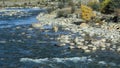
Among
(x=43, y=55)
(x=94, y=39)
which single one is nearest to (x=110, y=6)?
(x=94, y=39)

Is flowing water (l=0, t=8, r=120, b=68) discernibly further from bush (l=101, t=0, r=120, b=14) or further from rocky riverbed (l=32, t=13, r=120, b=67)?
bush (l=101, t=0, r=120, b=14)

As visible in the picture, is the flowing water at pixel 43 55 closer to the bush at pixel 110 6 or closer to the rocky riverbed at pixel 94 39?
the rocky riverbed at pixel 94 39

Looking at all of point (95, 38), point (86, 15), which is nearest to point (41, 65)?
point (95, 38)

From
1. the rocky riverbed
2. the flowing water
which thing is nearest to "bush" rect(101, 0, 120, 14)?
the rocky riverbed

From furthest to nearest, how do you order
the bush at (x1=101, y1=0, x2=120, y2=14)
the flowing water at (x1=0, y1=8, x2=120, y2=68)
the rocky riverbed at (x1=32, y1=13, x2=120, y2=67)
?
the bush at (x1=101, y1=0, x2=120, y2=14) → the rocky riverbed at (x1=32, y1=13, x2=120, y2=67) → the flowing water at (x1=0, y1=8, x2=120, y2=68)

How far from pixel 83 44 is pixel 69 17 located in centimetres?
3401

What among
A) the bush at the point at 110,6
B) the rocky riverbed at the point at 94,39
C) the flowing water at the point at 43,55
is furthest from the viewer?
the bush at the point at 110,6

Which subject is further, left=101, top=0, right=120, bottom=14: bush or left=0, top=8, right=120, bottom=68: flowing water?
left=101, top=0, right=120, bottom=14: bush

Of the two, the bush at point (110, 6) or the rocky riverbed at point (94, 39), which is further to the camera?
the bush at point (110, 6)

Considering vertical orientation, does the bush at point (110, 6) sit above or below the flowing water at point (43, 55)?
below

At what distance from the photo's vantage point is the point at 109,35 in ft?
158

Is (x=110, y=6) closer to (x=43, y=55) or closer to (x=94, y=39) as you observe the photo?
(x=94, y=39)

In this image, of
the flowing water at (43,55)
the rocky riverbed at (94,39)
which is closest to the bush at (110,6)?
the rocky riverbed at (94,39)

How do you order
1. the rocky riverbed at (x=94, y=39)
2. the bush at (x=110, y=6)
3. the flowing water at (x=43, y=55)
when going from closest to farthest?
the flowing water at (x=43, y=55) < the rocky riverbed at (x=94, y=39) < the bush at (x=110, y=6)
